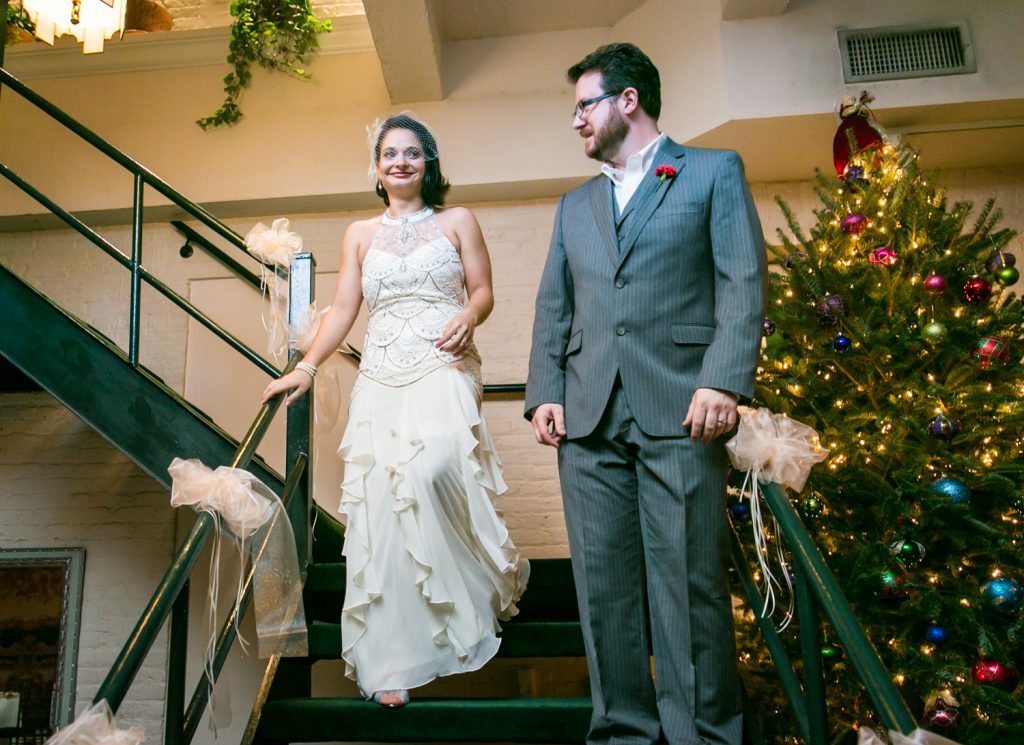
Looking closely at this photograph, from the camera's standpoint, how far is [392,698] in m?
2.21

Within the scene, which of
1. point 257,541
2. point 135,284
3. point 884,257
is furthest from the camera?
point 135,284

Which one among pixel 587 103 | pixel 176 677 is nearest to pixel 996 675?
pixel 587 103

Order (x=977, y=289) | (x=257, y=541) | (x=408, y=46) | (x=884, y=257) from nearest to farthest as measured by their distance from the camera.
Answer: (x=257, y=541)
(x=977, y=289)
(x=884, y=257)
(x=408, y=46)

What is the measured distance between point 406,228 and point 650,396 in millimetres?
1222

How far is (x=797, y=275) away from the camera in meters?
3.08

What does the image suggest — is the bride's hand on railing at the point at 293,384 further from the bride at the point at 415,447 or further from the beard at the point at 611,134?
the beard at the point at 611,134

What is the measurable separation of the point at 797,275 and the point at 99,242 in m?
2.61

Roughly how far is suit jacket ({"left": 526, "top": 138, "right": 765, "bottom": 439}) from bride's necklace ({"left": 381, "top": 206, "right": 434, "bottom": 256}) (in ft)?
2.54

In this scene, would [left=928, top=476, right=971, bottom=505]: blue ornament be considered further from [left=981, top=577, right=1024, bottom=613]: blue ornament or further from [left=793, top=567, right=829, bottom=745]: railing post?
[left=793, top=567, right=829, bottom=745]: railing post

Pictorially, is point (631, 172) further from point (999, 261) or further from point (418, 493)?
point (999, 261)

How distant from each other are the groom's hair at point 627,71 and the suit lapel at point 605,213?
0.74 ft

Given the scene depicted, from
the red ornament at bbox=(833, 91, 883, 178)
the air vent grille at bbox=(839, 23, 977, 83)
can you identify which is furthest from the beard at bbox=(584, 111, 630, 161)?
the air vent grille at bbox=(839, 23, 977, 83)

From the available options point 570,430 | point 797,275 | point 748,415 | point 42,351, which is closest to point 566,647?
point 570,430

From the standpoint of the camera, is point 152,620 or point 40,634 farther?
point 40,634
